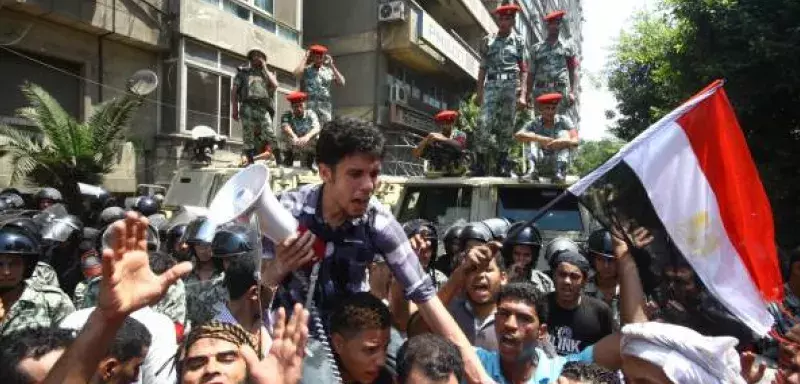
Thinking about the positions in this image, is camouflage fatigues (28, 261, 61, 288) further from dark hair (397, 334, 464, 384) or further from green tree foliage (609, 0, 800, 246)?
green tree foliage (609, 0, 800, 246)

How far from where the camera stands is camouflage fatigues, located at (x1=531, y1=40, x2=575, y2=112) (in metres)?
8.04

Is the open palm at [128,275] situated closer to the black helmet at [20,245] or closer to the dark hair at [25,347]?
the dark hair at [25,347]

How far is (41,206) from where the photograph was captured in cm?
673

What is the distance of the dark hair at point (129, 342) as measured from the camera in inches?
96.4

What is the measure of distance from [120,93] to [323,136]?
11.9 meters

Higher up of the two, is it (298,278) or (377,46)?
(377,46)

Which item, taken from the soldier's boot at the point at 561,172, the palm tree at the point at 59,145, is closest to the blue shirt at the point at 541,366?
the soldier's boot at the point at 561,172

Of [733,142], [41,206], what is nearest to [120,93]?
[41,206]

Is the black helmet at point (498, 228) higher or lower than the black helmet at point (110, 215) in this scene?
higher

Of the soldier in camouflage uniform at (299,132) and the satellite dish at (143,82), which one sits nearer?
the soldier in camouflage uniform at (299,132)

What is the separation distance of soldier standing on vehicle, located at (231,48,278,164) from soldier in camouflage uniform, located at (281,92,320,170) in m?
0.40

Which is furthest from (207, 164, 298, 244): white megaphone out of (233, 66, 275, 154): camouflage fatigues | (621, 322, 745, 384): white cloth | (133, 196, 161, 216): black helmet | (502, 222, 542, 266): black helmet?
(233, 66, 275, 154): camouflage fatigues

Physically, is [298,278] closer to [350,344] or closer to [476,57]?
[350,344]

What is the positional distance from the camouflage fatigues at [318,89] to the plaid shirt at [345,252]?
801 cm
